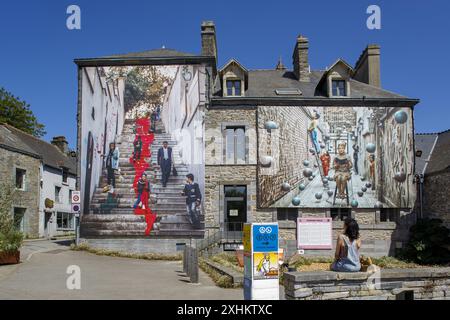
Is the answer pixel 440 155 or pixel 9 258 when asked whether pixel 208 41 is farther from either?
pixel 9 258

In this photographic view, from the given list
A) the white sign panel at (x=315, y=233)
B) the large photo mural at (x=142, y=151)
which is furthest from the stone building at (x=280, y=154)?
the large photo mural at (x=142, y=151)

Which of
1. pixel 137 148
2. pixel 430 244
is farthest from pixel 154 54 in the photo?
pixel 430 244

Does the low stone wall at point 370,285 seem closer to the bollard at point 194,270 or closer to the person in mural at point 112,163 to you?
the bollard at point 194,270

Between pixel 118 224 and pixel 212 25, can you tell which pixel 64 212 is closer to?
pixel 118 224

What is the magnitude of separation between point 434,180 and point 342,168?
186 inches

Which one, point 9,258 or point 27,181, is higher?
point 27,181

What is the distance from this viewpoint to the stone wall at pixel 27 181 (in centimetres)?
2691

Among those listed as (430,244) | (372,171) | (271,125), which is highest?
(271,125)

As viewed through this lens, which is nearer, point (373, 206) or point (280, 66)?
point (373, 206)

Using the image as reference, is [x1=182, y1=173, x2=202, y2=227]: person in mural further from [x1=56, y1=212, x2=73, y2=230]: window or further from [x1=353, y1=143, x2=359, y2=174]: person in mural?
[x1=56, y1=212, x2=73, y2=230]: window

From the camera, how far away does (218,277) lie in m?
13.1

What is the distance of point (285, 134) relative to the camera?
23922 millimetres

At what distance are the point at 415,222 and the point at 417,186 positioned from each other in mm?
1949
